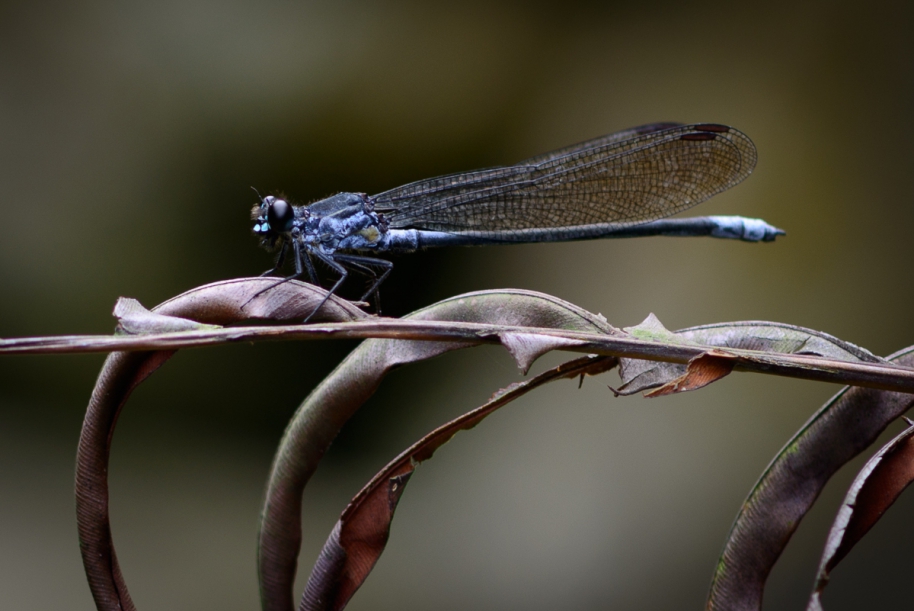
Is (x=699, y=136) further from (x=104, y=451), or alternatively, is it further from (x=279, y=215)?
(x=104, y=451)

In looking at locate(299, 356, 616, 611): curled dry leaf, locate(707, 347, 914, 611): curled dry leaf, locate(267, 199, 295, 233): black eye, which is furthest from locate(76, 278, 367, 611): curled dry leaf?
locate(267, 199, 295, 233): black eye

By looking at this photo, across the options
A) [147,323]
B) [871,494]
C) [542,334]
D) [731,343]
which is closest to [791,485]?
[871,494]

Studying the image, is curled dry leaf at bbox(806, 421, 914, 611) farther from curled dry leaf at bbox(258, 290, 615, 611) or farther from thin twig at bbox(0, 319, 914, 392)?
curled dry leaf at bbox(258, 290, 615, 611)

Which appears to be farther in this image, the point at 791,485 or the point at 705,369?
the point at 791,485

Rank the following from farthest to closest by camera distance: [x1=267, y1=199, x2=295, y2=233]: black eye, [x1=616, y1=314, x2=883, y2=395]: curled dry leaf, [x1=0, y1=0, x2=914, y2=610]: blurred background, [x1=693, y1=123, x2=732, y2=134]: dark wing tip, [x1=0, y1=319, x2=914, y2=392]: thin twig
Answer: [x1=0, y1=0, x2=914, y2=610]: blurred background, [x1=693, y1=123, x2=732, y2=134]: dark wing tip, [x1=267, y1=199, x2=295, y2=233]: black eye, [x1=616, y1=314, x2=883, y2=395]: curled dry leaf, [x1=0, y1=319, x2=914, y2=392]: thin twig

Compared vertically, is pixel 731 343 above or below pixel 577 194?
below

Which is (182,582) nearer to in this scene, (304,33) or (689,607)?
(689,607)
